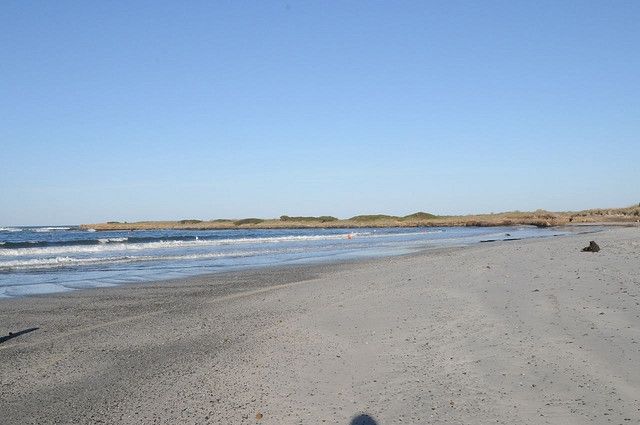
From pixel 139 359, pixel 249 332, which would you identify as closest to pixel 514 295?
pixel 249 332

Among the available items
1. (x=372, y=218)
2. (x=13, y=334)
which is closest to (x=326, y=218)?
(x=372, y=218)

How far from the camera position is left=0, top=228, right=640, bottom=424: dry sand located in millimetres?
5113

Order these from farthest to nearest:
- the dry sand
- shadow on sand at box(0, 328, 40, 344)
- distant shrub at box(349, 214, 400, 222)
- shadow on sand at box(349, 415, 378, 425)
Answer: distant shrub at box(349, 214, 400, 222), shadow on sand at box(0, 328, 40, 344), the dry sand, shadow on sand at box(349, 415, 378, 425)

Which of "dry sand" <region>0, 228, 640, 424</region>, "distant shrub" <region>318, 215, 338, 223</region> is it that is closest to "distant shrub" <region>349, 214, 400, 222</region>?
"distant shrub" <region>318, 215, 338, 223</region>

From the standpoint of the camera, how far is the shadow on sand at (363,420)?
189 inches

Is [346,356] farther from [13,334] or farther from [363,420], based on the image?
[13,334]

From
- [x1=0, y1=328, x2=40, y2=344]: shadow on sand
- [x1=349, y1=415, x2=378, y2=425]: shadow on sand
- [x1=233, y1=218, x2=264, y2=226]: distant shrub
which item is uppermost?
[x1=233, y1=218, x2=264, y2=226]: distant shrub

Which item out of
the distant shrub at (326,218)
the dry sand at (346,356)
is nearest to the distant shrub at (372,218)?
the distant shrub at (326,218)

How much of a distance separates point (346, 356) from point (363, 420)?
7.01 feet

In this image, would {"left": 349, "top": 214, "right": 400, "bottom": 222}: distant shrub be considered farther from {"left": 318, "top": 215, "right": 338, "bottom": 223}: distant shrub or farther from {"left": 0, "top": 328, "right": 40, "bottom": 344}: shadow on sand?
{"left": 0, "top": 328, "right": 40, "bottom": 344}: shadow on sand

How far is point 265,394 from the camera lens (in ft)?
18.6

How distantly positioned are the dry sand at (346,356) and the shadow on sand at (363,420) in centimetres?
9

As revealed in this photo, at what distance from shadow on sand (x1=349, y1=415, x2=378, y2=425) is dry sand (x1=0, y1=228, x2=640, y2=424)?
0.28ft

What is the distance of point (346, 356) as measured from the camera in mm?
6984
